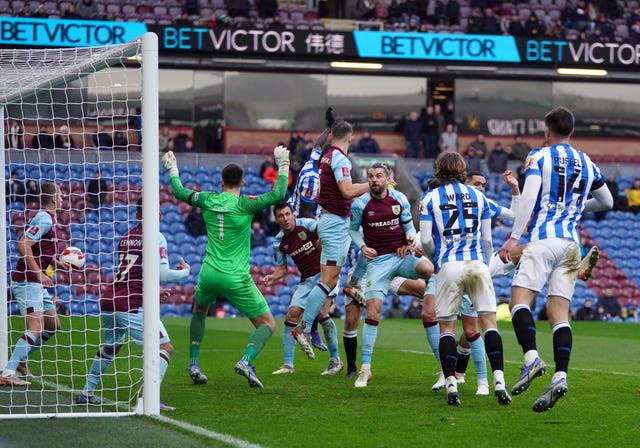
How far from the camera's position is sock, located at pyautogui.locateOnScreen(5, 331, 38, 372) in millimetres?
11164

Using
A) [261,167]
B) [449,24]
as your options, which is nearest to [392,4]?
[449,24]

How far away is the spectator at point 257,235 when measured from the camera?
30.0m

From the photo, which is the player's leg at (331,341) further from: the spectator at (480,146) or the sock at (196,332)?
the spectator at (480,146)

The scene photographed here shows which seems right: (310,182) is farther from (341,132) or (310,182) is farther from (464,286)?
(464,286)

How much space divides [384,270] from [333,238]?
4.48ft

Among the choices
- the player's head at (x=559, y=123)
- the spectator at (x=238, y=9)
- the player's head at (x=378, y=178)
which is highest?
the spectator at (x=238, y=9)

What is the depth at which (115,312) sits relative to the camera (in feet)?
30.5

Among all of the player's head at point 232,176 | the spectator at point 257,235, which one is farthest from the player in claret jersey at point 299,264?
the spectator at point 257,235

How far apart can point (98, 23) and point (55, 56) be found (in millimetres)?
19365

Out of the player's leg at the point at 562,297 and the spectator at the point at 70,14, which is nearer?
the player's leg at the point at 562,297

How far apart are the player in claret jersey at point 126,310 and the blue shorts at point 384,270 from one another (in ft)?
7.10

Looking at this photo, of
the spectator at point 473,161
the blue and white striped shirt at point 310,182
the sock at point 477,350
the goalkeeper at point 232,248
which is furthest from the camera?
the spectator at point 473,161

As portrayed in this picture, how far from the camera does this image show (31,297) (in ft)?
38.3

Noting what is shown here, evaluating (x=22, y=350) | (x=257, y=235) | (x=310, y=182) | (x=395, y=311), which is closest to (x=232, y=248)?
(x=22, y=350)
